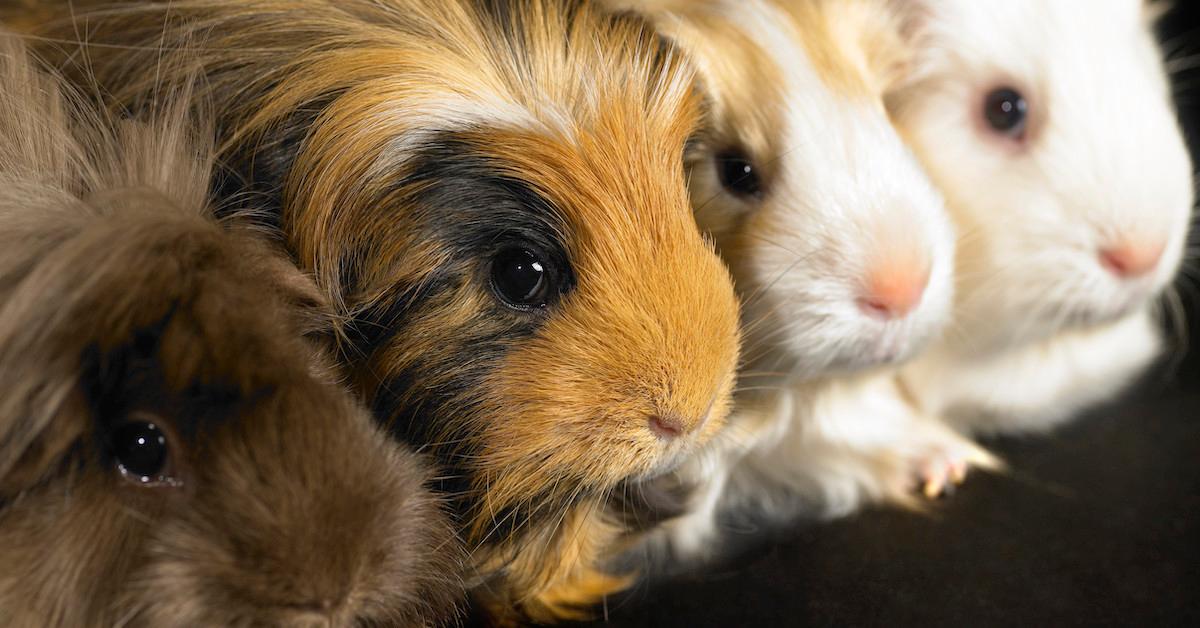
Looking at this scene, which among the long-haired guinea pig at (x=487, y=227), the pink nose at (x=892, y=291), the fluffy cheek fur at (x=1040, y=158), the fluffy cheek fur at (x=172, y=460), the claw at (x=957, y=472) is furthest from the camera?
the claw at (x=957, y=472)

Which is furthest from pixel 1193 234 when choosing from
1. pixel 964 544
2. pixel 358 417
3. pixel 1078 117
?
pixel 358 417

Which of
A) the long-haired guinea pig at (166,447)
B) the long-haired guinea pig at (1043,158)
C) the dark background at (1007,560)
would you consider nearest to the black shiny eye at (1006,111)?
the long-haired guinea pig at (1043,158)

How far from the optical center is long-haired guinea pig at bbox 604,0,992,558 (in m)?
1.12

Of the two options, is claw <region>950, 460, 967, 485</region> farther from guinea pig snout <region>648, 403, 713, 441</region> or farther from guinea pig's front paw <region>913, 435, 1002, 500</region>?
guinea pig snout <region>648, 403, 713, 441</region>

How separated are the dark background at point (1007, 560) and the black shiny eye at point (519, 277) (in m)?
0.43

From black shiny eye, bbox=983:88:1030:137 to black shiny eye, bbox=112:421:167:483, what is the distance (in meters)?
1.02

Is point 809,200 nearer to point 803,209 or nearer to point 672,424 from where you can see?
point 803,209

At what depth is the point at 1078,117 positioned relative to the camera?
4.42ft

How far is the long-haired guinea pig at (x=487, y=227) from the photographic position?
90 centimetres

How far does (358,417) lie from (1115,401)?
1.28 meters

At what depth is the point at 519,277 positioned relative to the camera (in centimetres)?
92

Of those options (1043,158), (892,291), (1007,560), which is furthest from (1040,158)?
(1007,560)

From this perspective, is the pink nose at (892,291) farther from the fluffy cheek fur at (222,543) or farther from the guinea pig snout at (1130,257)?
the fluffy cheek fur at (222,543)

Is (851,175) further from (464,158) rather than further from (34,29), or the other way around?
(34,29)
